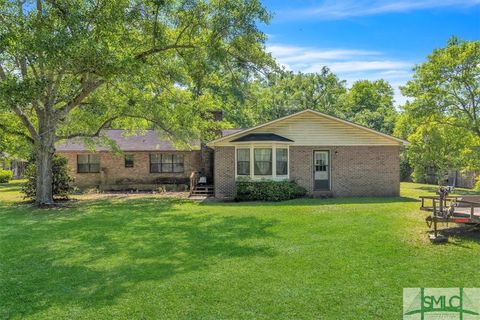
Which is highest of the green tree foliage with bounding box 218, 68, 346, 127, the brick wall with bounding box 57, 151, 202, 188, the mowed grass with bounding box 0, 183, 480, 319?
the green tree foliage with bounding box 218, 68, 346, 127

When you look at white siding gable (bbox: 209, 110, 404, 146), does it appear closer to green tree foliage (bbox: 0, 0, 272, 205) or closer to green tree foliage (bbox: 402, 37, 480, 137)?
green tree foliage (bbox: 0, 0, 272, 205)

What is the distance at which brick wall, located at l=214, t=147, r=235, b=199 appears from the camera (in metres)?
20.0

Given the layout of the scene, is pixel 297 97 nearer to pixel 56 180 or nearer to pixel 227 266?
pixel 56 180

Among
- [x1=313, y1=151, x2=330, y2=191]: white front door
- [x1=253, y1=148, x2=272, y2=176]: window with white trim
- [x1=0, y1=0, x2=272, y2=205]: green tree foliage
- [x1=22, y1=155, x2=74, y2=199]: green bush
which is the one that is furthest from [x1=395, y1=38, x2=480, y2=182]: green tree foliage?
[x1=22, y1=155, x2=74, y2=199]: green bush

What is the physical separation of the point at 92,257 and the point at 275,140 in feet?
40.8

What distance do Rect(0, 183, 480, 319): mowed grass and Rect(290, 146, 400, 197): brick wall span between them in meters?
7.23

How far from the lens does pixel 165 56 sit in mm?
19781

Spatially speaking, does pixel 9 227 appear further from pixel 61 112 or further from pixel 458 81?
pixel 458 81

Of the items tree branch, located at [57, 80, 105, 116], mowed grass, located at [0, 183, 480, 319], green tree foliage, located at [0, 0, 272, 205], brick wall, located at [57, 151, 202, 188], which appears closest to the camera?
mowed grass, located at [0, 183, 480, 319]

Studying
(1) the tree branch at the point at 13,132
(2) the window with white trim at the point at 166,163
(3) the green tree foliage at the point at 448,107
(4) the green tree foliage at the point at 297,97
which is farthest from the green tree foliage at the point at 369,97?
(1) the tree branch at the point at 13,132

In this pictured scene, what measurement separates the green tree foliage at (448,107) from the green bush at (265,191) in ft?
48.0

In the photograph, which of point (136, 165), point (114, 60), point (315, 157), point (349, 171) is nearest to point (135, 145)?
point (136, 165)

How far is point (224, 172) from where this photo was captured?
20.2 meters

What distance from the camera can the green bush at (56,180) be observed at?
1936 cm
